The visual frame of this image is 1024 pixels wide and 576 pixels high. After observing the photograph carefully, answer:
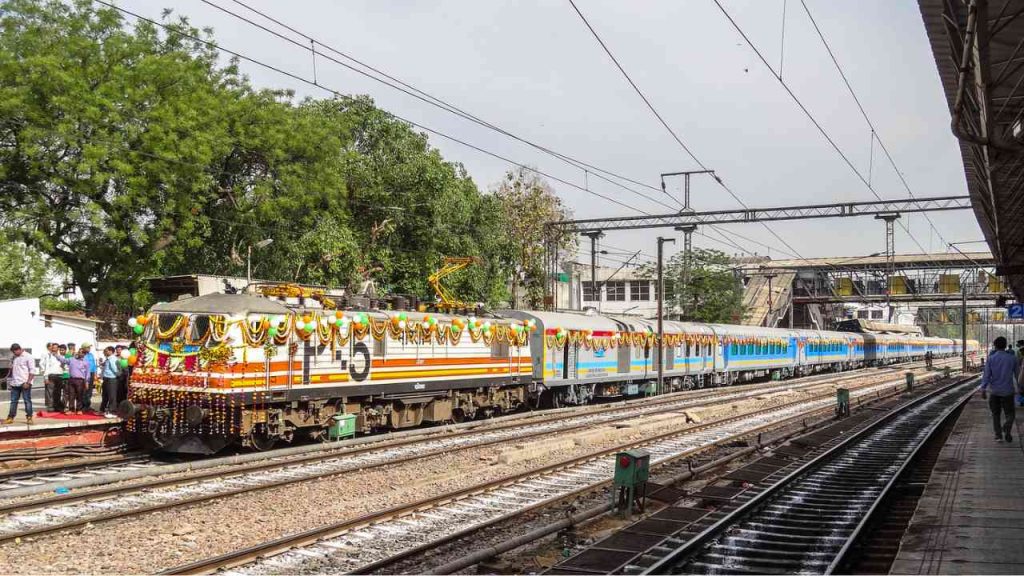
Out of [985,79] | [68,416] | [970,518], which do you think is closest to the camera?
[985,79]

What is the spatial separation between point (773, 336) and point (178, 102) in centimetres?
3588

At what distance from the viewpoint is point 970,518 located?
10.6 metres

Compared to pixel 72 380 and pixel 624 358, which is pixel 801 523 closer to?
pixel 72 380

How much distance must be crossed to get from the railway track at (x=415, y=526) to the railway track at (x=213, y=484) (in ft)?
8.36

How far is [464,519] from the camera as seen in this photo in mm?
11500

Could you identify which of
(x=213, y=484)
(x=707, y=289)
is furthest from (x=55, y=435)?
(x=707, y=289)

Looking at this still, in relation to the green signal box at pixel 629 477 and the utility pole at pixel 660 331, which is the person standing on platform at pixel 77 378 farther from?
the utility pole at pixel 660 331

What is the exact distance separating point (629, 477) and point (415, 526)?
295cm

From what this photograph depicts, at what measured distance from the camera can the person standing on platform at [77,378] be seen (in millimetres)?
20781

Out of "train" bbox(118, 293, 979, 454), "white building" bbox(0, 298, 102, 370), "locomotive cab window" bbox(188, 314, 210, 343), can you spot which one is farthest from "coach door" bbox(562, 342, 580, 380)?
"white building" bbox(0, 298, 102, 370)

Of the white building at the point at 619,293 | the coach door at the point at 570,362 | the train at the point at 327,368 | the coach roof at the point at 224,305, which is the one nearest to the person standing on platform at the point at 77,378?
the train at the point at 327,368

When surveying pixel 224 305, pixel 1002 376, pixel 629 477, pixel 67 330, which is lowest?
pixel 629 477

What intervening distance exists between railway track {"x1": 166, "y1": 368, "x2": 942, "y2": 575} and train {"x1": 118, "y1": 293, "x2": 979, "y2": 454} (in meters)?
5.21

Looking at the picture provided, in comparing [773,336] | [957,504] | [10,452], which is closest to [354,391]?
[10,452]
